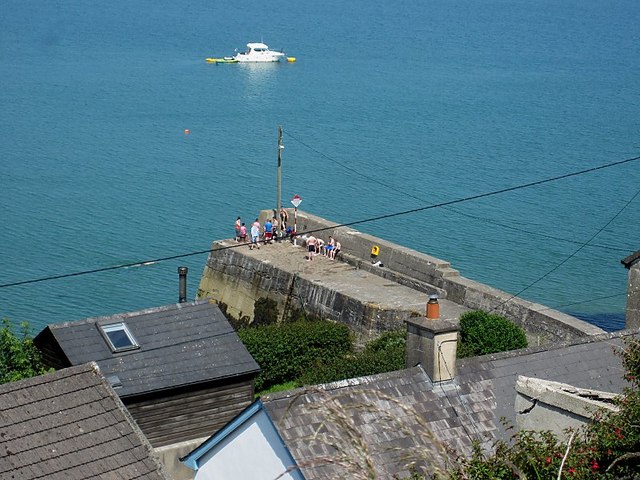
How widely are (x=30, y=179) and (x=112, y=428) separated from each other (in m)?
45.2

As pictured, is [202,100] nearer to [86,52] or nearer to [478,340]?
[86,52]

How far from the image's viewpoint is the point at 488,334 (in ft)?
78.9

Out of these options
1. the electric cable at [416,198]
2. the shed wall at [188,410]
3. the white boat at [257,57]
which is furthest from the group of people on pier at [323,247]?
the white boat at [257,57]

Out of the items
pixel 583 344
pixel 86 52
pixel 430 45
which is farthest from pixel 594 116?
pixel 583 344

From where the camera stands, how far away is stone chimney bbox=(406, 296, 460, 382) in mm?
12820

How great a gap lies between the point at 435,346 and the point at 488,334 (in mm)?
11464

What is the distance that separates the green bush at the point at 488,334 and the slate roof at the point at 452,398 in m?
9.29

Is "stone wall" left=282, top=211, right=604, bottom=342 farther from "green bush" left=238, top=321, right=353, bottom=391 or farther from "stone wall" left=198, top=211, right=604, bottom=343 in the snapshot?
"green bush" left=238, top=321, right=353, bottom=391

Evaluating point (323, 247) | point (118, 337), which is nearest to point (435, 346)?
point (118, 337)

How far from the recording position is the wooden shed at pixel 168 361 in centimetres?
1894

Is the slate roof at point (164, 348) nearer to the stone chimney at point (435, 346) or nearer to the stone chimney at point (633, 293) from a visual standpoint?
the stone chimney at point (633, 293)

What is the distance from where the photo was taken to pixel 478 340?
24016 millimetres

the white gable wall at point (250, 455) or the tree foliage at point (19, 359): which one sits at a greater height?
the white gable wall at point (250, 455)

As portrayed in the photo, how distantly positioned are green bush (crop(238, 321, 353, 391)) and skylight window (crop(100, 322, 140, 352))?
6030 millimetres
